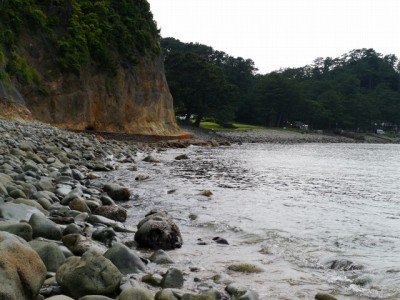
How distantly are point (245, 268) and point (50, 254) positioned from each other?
8.49ft

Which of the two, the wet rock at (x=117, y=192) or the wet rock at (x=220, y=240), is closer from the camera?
the wet rock at (x=220, y=240)

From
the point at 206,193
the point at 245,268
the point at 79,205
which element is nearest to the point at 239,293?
the point at 245,268

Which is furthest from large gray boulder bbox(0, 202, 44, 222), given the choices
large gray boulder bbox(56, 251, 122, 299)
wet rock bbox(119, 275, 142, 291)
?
wet rock bbox(119, 275, 142, 291)

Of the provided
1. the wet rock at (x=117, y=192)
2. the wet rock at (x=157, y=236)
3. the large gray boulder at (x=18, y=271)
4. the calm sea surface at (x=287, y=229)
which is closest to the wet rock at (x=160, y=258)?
the calm sea surface at (x=287, y=229)

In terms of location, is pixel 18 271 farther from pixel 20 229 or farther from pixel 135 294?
pixel 20 229

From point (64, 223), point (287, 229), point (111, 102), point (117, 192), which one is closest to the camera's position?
point (64, 223)

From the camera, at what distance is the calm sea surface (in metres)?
5.39

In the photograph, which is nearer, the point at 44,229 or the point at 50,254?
the point at 50,254

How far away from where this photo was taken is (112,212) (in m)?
8.03

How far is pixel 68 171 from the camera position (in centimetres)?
1198

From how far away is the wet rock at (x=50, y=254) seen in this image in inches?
172

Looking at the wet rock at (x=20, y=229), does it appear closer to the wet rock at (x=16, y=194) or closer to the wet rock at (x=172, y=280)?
the wet rock at (x=172, y=280)

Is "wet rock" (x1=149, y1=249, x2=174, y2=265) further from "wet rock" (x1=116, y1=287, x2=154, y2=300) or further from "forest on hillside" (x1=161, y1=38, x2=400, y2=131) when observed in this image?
"forest on hillside" (x1=161, y1=38, x2=400, y2=131)

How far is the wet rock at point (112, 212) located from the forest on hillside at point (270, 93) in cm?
5601
